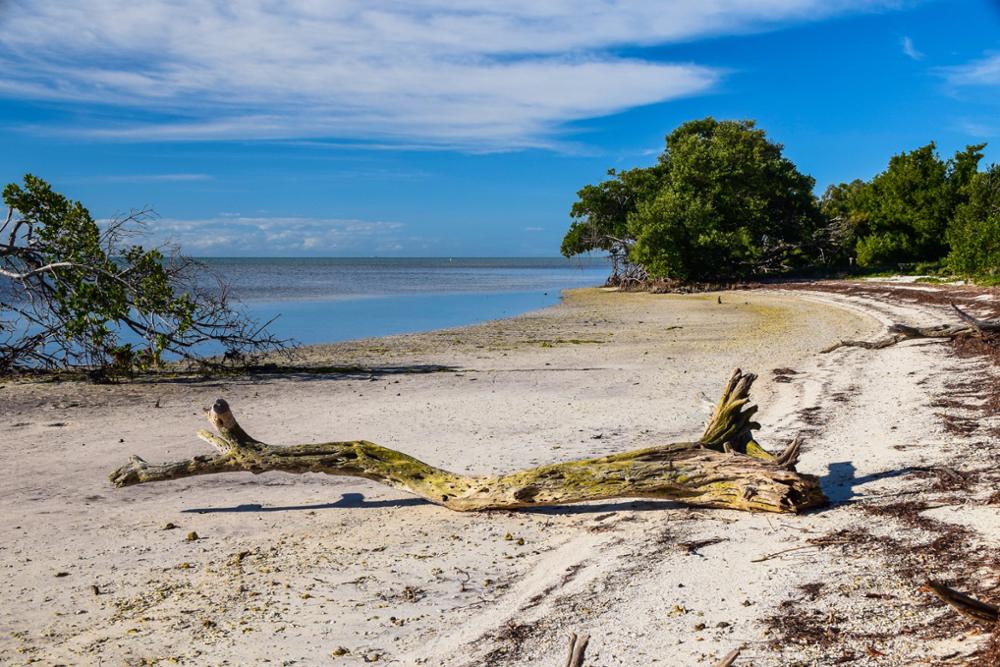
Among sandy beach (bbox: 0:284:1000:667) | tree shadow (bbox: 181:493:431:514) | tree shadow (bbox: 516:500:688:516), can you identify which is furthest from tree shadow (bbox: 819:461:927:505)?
tree shadow (bbox: 181:493:431:514)

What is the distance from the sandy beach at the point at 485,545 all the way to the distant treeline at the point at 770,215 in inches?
1252

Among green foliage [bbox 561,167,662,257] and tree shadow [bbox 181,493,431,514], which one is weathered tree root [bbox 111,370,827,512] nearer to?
tree shadow [bbox 181,493,431,514]

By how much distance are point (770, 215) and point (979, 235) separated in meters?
18.7

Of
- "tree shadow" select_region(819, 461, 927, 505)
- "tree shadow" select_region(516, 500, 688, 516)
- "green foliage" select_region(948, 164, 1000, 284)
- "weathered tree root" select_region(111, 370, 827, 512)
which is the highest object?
"green foliage" select_region(948, 164, 1000, 284)

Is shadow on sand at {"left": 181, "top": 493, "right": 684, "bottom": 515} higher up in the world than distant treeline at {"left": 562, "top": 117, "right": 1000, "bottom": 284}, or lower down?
lower down

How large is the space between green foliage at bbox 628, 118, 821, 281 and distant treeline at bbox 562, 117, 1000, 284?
60mm

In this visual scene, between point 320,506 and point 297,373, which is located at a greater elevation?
point 297,373

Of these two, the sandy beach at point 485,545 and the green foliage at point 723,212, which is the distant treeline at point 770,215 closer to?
the green foliage at point 723,212

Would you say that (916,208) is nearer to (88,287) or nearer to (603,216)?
(603,216)

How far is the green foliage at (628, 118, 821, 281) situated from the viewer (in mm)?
42781

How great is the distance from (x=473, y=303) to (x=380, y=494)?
3704 cm

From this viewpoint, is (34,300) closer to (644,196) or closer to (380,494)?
(380,494)

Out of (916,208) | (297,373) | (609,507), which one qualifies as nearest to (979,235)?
(916,208)

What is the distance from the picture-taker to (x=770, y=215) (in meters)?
47.9
